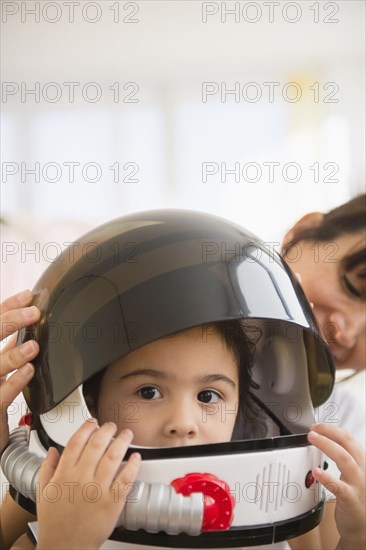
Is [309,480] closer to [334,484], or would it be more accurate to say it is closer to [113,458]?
[334,484]

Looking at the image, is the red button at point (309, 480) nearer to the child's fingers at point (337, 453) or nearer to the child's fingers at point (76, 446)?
the child's fingers at point (337, 453)

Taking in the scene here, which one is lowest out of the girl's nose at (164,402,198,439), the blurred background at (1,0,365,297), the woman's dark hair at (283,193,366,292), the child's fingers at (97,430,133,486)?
the child's fingers at (97,430,133,486)

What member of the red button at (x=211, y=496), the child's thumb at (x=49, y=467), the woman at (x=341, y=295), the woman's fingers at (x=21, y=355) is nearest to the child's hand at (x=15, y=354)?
the woman's fingers at (x=21, y=355)

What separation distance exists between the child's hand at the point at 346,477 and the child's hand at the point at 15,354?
0.33 metres

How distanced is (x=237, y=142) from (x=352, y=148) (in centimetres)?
38

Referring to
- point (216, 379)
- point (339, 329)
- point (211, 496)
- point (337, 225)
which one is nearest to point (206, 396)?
point (216, 379)

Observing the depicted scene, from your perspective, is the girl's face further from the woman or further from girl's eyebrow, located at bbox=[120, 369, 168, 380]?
the woman

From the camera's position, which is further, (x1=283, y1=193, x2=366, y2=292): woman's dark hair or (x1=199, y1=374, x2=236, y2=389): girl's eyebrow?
(x1=283, y1=193, x2=366, y2=292): woman's dark hair

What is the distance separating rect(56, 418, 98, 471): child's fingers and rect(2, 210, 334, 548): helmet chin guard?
2 cm

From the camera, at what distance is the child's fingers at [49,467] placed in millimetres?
683

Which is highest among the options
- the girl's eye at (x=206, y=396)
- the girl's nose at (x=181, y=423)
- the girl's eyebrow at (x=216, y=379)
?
the girl's eyebrow at (x=216, y=379)

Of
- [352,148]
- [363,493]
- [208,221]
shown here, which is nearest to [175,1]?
[352,148]

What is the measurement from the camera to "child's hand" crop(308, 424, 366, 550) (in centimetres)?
76

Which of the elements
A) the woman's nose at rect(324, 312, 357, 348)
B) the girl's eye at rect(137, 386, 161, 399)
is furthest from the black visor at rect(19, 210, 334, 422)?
the woman's nose at rect(324, 312, 357, 348)
